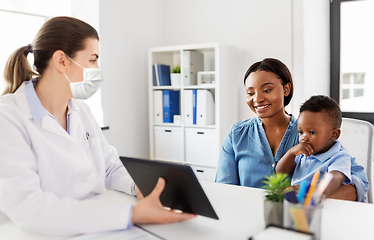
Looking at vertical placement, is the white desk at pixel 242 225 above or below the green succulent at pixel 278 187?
below

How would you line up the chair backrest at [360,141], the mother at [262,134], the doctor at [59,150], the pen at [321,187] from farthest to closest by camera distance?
the chair backrest at [360,141], the mother at [262,134], the doctor at [59,150], the pen at [321,187]

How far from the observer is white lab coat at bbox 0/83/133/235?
93 cm

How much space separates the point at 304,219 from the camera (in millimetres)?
736

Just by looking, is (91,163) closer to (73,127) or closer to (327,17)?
(73,127)

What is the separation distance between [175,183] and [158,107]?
8.54 ft

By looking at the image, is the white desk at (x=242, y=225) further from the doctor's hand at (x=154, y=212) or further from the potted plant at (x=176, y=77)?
the potted plant at (x=176, y=77)

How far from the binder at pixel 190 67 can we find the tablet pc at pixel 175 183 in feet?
7.67

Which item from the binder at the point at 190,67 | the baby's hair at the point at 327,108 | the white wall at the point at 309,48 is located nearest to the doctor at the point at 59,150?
the baby's hair at the point at 327,108

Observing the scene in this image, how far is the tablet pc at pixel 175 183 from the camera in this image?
35.3 inches

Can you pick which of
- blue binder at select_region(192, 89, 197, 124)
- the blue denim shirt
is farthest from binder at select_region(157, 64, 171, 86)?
the blue denim shirt

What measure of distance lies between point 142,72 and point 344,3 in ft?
6.84

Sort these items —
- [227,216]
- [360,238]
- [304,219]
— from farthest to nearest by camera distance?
1. [227,216]
2. [360,238]
3. [304,219]

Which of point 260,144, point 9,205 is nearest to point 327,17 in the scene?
point 260,144

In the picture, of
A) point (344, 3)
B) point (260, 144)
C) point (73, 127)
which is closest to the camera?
point (73, 127)
